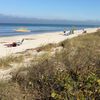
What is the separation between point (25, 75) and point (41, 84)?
→ 2.33 feet

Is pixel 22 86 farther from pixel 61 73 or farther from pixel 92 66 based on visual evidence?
pixel 92 66

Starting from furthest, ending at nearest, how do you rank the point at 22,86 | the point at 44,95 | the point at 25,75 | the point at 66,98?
the point at 25,75
the point at 22,86
the point at 44,95
the point at 66,98

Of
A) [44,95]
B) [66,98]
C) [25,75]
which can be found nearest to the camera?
[66,98]

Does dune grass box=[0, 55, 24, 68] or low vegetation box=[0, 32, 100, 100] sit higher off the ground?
low vegetation box=[0, 32, 100, 100]

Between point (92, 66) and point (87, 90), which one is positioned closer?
point (87, 90)

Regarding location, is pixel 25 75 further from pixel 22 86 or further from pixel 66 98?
pixel 66 98

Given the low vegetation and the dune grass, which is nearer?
the low vegetation

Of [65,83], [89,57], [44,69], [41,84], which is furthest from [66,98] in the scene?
[89,57]

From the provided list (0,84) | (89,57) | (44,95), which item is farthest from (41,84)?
(89,57)

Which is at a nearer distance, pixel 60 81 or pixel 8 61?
pixel 60 81

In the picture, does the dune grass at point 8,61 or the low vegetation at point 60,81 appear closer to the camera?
the low vegetation at point 60,81

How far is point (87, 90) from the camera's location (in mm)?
5309

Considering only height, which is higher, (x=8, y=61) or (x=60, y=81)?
(x=60, y=81)

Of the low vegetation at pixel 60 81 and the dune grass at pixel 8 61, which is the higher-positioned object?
the low vegetation at pixel 60 81
